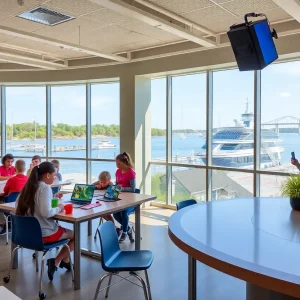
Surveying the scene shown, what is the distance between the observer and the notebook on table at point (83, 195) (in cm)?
392

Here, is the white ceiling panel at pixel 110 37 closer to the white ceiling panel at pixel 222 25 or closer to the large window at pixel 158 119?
the white ceiling panel at pixel 222 25

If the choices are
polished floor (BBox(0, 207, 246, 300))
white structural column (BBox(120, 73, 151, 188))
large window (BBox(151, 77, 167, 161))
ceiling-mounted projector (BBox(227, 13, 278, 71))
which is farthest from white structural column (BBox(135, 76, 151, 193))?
ceiling-mounted projector (BBox(227, 13, 278, 71))

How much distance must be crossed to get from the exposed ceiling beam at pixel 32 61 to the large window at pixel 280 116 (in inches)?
175

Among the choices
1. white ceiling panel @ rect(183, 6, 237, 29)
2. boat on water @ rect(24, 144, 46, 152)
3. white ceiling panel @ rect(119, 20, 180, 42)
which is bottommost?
boat on water @ rect(24, 144, 46, 152)

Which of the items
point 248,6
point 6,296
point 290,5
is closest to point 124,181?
point 248,6

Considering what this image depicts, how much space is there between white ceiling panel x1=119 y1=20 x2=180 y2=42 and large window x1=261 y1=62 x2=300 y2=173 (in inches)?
70.3

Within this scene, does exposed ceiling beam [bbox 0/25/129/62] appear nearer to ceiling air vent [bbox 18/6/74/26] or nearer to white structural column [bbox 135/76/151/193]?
ceiling air vent [bbox 18/6/74/26]

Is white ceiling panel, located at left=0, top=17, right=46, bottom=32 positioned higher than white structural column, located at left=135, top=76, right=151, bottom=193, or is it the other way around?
white ceiling panel, located at left=0, top=17, right=46, bottom=32

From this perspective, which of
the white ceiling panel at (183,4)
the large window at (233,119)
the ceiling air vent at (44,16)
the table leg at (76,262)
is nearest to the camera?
the table leg at (76,262)

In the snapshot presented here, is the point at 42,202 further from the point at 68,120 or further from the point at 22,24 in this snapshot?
the point at 68,120

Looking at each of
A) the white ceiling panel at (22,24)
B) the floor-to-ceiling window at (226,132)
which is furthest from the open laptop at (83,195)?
the floor-to-ceiling window at (226,132)

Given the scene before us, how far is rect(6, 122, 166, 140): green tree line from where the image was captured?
817 centimetres

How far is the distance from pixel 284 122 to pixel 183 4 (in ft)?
8.90

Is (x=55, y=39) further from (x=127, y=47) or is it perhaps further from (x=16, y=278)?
(x=16, y=278)
